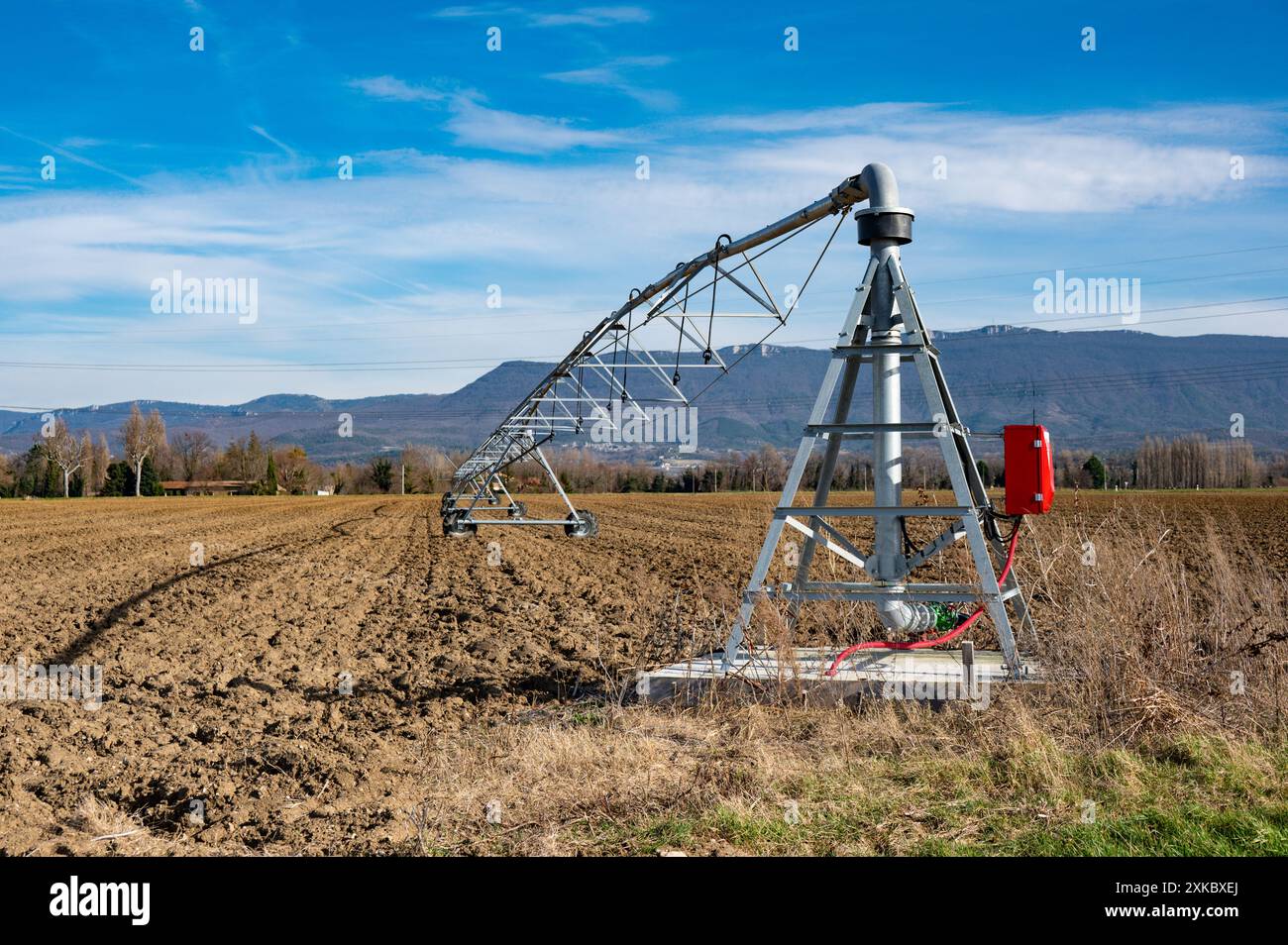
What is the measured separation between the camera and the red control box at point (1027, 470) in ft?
23.1

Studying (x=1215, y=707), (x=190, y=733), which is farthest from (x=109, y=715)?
(x=1215, y=707)

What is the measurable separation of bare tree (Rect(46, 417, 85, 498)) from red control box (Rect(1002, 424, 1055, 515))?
9416 centimetres

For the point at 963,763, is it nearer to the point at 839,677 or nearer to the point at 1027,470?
the point at 839,677

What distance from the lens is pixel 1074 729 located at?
584 centimetres

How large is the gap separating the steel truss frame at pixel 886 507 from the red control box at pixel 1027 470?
26 centimetres

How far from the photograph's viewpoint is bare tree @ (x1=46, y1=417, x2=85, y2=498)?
91.7 metres

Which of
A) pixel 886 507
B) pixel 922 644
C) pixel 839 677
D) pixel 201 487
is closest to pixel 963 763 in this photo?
pixel 839 677

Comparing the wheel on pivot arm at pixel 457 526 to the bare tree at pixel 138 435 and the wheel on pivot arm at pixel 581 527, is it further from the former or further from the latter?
the bare tree at pixel 138 435

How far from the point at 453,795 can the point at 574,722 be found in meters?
1.65

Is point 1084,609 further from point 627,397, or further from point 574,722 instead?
point 627,397

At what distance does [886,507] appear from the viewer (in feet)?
23.2

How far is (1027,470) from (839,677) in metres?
1.88

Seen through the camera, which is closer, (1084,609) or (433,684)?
(1084,609)

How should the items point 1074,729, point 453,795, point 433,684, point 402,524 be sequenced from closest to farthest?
1. point 453,795
2. point 1074,729
3. point 433,684
4. point 402,524
